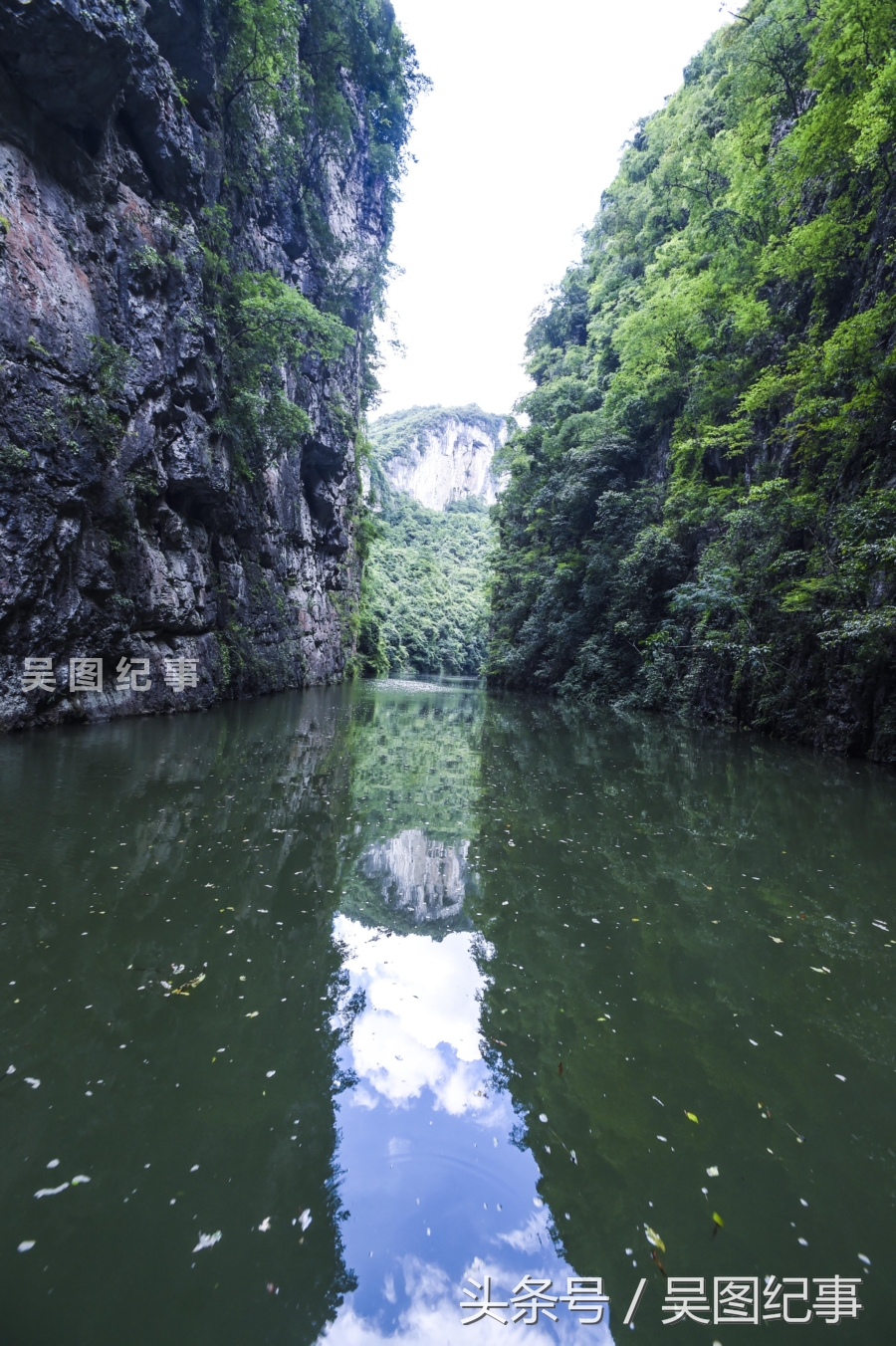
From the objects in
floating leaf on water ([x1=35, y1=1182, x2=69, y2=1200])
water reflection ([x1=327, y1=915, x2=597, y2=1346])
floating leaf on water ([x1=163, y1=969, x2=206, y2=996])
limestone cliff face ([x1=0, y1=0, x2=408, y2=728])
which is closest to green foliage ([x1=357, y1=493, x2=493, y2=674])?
limestone cliff face ([x1=0, y1=0, x2=408, y2=728])

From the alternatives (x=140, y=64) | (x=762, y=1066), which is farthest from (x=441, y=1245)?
(x=140, y=64)

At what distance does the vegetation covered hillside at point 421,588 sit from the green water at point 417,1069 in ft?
99.0

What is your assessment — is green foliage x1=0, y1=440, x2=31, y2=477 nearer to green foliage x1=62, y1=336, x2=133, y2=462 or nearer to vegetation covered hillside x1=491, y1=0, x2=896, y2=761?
green foliage x1=62, y1=336, x2=133, y2=462

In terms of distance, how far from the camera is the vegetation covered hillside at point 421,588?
45125 millimetres

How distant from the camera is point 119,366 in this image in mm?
9891

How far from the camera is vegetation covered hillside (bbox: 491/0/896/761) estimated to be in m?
9.88

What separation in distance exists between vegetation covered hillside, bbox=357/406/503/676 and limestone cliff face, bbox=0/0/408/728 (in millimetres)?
19276

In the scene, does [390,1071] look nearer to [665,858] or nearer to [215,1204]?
[215,1204]

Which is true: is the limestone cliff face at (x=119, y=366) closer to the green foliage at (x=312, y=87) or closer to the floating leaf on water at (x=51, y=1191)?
the green foliage at (x=312, y=87)

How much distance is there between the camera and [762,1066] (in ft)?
8.13

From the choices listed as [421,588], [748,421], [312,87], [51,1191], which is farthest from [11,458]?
[421,588]

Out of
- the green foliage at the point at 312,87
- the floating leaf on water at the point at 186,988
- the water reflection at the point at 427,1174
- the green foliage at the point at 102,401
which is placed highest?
the green foliage at the point at 312,87

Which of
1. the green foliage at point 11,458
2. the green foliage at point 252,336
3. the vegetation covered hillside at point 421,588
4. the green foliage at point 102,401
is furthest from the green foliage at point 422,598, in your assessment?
the green foliage at point 11,458

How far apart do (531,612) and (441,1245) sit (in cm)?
2693
